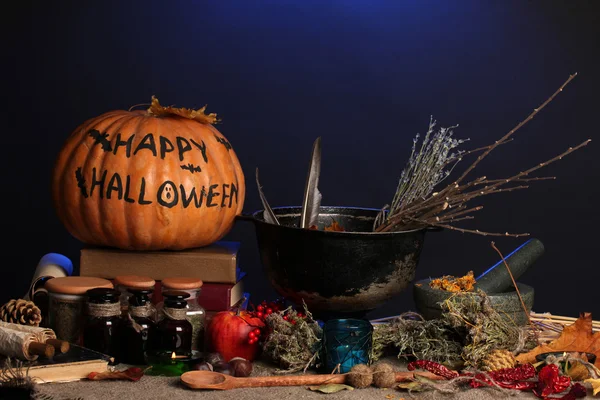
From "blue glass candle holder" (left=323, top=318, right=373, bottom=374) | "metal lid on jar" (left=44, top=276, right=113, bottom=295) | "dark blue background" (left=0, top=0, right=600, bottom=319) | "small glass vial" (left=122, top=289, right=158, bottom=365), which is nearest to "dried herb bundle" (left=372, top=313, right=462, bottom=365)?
"blue glass candle holder" (left=323, top=318, right=373, bottom=374)

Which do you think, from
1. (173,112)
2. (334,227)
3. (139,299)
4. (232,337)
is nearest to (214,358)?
(232,337)

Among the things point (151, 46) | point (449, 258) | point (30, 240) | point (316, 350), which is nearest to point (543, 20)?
point (449, 258)

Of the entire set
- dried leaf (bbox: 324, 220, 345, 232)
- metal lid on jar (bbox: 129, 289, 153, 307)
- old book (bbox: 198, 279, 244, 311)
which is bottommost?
old book (bbox: 198, 279, 244, 311)

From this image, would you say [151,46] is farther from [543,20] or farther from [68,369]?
[68,369]

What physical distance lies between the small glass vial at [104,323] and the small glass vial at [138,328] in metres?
0.02

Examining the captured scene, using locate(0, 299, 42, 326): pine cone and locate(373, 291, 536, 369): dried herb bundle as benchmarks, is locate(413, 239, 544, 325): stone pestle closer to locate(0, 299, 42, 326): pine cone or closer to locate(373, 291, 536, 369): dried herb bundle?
locate(373, 291, 536, 369): dried herb bundle

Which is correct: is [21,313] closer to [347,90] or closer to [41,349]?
[41,349]

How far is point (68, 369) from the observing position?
1.42m

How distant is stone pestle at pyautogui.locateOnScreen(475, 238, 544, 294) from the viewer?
1766 millimetres

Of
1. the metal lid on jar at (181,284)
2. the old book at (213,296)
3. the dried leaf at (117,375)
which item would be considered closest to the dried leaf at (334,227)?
the old book at (213,296)

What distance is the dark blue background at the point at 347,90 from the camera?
2818 mm

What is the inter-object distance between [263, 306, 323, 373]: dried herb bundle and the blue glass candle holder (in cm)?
4

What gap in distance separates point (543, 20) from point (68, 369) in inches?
85.4

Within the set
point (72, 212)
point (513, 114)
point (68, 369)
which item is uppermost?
point (513, 114)
